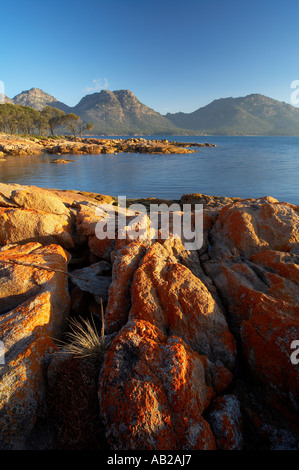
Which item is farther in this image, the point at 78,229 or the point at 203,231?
the point at 78,229

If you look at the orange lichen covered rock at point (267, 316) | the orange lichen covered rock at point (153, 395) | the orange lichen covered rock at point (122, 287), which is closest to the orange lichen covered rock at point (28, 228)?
the orange lichen covered rock at point (122, 287)

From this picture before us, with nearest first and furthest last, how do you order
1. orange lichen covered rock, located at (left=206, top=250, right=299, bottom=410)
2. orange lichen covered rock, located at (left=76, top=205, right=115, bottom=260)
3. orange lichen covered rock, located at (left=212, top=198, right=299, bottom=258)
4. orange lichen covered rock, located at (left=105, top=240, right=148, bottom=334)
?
orange lichen covered rock, located at (left=206, top=250, right=299, bottom=410)
orange lichen covered rock, located at (left=105, top=240, right=148, bottom=334)
orange lichen covered rock, located at (left=212, top=198, right=299, bottom=258)
orange lichen covered rock, located at (left=76, top=205, right=115, bottom=260)

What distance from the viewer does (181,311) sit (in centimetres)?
418

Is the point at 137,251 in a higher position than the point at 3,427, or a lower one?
higher

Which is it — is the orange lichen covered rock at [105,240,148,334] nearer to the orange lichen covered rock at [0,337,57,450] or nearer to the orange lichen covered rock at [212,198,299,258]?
the orange lichen covered rock at [0,337,57,450]

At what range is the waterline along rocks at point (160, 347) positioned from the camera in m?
2.79

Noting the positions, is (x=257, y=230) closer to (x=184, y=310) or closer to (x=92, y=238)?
(x=184, y=310)

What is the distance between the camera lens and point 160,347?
3.31m

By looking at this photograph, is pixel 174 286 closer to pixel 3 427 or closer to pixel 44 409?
pixel 44 409

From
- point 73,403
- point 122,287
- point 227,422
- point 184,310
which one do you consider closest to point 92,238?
point 122,287

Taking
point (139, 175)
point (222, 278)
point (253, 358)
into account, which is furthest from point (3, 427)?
point (139, 175)

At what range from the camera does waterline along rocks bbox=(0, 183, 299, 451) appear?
9.16 feet

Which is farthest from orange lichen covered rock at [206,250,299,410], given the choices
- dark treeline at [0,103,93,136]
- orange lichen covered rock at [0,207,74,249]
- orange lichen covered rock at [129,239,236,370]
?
dark treeline at [0,103,93,136]

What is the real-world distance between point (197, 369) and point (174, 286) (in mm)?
1483
